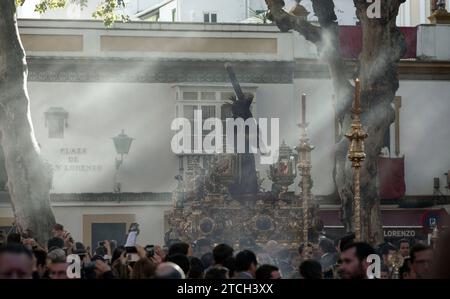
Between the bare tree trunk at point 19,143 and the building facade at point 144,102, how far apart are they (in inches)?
326

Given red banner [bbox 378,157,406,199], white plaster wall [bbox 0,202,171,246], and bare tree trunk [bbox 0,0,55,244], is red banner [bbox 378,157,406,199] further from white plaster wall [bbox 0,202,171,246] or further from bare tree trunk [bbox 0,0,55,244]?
bare tree trunk [bbox 0,0,55,244]

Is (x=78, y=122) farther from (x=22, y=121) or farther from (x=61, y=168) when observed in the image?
(x=22, y=121)

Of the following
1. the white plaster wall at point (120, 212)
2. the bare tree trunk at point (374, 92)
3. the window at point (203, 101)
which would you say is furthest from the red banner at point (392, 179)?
the bare tree trunk at point (374, 92)

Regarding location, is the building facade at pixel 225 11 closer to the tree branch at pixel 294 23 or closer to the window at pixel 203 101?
the window at pixel 203 101

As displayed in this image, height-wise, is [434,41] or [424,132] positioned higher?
[434,41]

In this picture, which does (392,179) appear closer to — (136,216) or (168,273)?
(136,216)

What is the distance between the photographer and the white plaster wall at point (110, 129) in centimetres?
3416

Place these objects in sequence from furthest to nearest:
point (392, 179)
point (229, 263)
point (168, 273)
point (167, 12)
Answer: point (167, 12)
point (392, 179)
point (229, 263)
point (168, 273)

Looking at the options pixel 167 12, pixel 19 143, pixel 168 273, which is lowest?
pixel 168 273

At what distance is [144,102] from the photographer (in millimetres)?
34719

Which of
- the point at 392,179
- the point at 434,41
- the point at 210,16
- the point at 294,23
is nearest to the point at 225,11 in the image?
the point at 210,16

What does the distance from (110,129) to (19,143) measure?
371 inches

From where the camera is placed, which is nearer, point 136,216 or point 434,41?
point 136,216

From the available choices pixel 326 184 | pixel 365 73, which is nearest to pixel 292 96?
pixel 326 184
